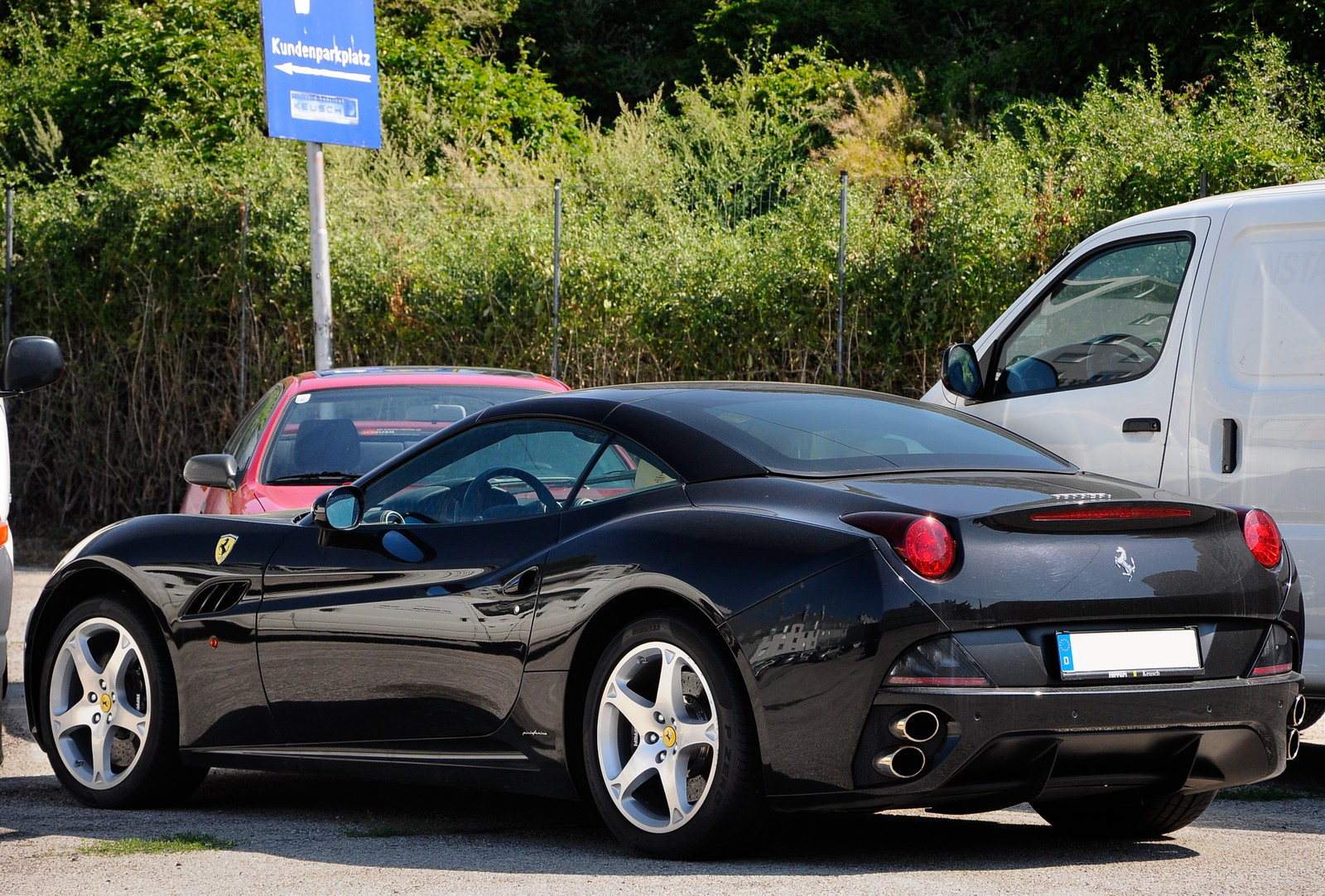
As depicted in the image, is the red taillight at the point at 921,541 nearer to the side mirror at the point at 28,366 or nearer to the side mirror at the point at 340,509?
the side mirror at the point at 340,509

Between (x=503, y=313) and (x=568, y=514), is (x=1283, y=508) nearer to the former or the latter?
(x=568, y=514)

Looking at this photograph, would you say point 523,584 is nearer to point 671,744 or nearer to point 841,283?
point 671,744

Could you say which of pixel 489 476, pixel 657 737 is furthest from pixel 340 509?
pixel 657 737

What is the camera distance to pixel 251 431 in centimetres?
916

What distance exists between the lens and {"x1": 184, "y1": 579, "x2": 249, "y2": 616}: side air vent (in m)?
5.86

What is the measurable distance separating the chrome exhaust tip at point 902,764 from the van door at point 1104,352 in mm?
2564

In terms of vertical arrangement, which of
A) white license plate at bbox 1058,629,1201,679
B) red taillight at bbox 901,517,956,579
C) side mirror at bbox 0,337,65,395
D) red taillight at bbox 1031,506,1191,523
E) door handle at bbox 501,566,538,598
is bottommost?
white license plate at bbox 1058,629,1201,679

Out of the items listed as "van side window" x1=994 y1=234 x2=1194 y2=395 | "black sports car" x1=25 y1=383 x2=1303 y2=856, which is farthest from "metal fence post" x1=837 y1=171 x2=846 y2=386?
"black sports car" x1=25 y1=383 x2=1303 y2=856

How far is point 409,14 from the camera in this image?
93.2ft

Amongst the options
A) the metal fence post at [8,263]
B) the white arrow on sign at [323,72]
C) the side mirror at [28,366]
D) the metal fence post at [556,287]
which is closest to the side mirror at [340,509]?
the side mirror at [28,366]

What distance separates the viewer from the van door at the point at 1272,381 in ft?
20.5

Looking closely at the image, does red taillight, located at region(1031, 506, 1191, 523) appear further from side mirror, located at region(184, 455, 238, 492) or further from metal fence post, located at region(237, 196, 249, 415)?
metal fence post, located at region(237, 196, 249, 415)

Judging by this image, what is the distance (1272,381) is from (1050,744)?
246 centimetres

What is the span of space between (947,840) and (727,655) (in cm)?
109
